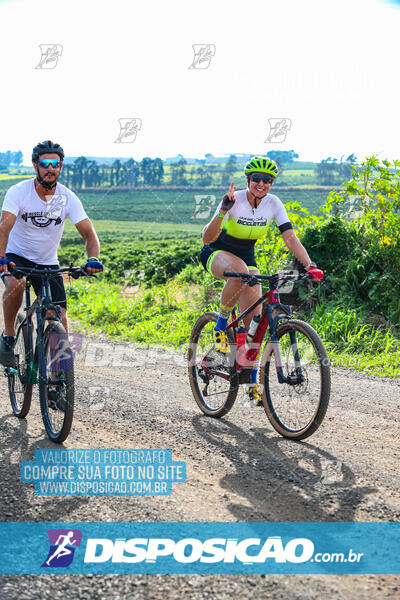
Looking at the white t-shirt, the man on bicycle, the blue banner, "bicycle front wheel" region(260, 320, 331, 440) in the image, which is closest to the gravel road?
the blue banner

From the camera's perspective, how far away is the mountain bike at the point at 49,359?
465 cm

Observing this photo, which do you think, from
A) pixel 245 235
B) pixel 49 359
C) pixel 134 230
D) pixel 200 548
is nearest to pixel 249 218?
pixel 245 235

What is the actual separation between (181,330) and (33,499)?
7475 mm

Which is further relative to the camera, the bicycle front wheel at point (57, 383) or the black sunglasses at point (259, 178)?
the black sunglasses at point (259, 178)

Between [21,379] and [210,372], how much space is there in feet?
6.15

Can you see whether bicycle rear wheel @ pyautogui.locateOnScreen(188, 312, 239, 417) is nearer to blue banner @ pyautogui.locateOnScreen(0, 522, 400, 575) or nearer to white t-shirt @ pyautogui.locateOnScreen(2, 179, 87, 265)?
white t-shirt @ pyautogui.locateOnScreen(2, 179, 87, 265)

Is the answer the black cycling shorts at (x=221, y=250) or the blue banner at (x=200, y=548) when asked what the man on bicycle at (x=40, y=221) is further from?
the blue banner at (x=200, y=548)

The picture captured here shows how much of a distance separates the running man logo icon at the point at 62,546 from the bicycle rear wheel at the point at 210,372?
244 centimetres

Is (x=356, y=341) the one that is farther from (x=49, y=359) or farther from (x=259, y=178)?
(x=49, y=359)

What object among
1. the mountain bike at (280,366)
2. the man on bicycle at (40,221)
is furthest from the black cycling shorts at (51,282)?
the mountain bike at (280,366)

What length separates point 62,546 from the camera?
10.6ft

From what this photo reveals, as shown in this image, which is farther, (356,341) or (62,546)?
(356,341)

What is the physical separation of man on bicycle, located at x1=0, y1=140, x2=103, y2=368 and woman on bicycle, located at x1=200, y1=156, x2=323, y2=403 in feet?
3.93

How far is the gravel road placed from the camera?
2.89 m
